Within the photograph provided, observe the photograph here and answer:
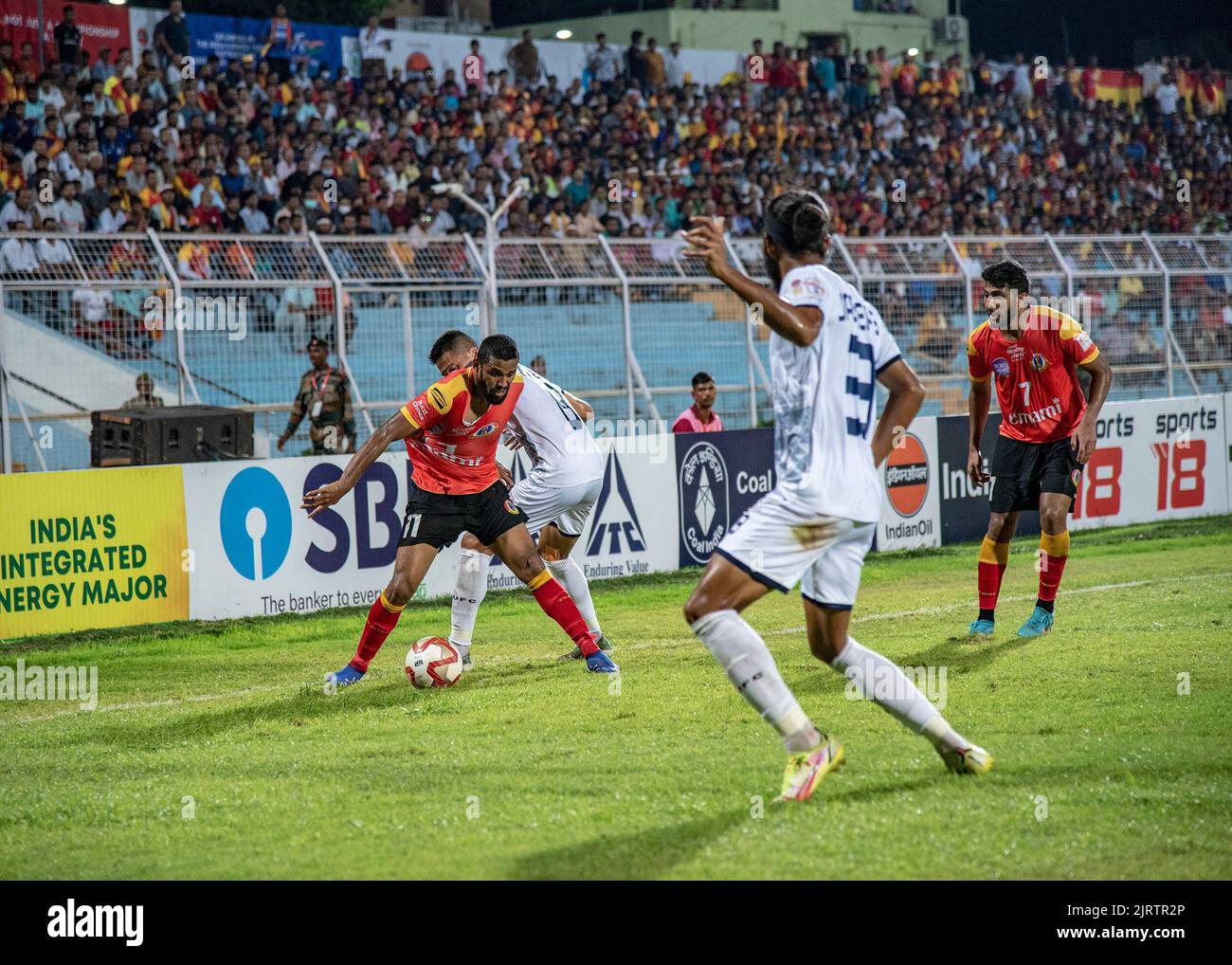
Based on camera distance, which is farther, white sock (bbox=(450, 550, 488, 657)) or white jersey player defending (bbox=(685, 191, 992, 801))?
white sock (bbox=(450, 550, 488, 657))

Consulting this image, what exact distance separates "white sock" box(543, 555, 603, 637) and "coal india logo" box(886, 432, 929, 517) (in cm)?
657

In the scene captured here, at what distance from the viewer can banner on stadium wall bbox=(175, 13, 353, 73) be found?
79.4 feet

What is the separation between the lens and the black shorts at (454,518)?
30.8ft

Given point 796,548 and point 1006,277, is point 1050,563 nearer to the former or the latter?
point 1006,277

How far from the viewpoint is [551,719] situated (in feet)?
26.0

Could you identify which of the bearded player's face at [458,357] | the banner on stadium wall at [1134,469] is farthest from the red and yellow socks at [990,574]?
the banner on stadium wall at [1134,469]

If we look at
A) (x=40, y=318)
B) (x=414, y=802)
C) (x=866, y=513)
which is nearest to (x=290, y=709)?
(x=414, y=802)

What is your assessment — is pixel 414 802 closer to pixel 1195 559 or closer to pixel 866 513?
pixel 866 513

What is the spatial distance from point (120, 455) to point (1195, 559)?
9959 millimetres

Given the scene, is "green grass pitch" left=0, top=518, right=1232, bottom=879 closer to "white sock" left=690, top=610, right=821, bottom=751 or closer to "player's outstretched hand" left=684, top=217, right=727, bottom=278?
"white sock" left=690, top=610, right=821, bottom=751

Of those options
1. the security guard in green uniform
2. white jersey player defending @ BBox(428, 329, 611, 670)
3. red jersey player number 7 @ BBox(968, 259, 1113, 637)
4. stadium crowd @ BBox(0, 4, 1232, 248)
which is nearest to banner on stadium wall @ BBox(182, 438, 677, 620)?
the security guard in green uniform

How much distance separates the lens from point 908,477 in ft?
53.9

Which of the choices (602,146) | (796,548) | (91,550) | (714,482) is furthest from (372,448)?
(602,146)

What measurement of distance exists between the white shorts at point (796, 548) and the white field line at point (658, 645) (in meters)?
4.45
